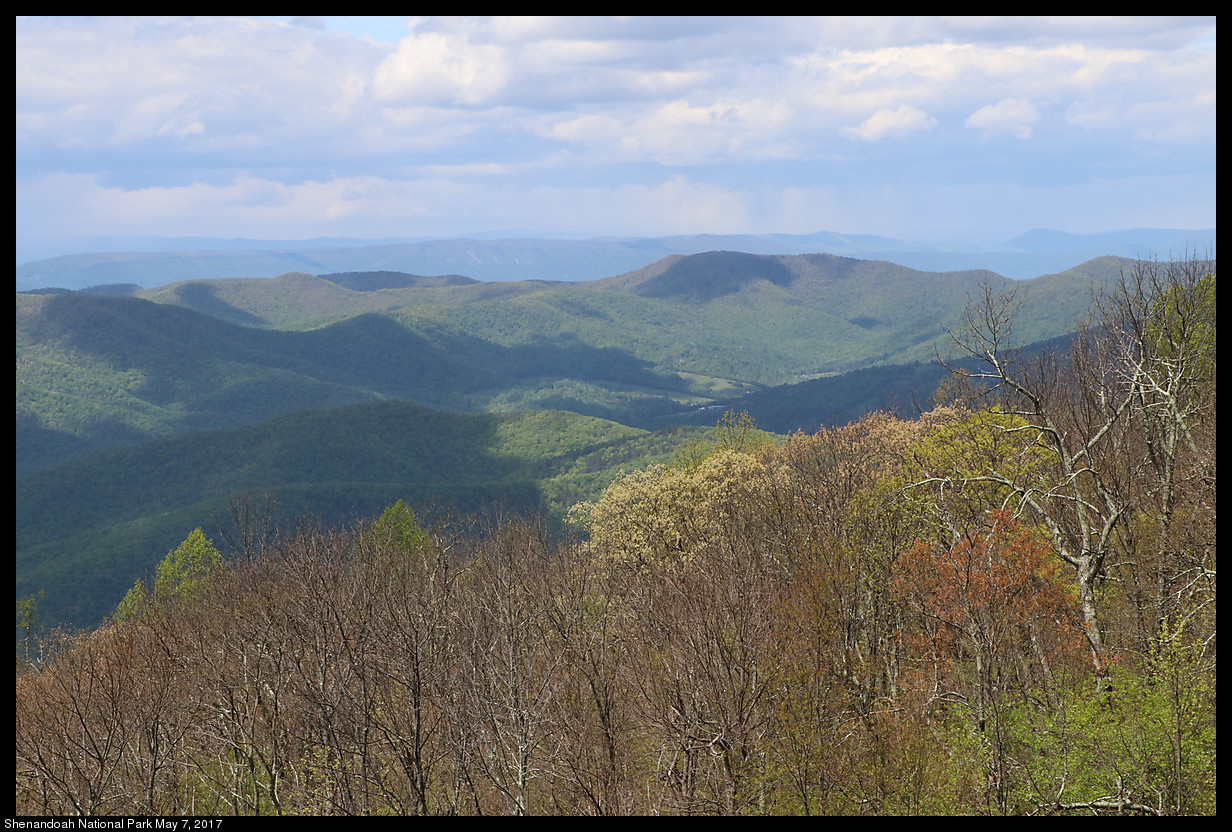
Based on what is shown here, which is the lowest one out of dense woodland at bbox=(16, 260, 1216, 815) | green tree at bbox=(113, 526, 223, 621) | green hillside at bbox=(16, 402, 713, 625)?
green hillside at bbox=(16, 402, 713, 625)

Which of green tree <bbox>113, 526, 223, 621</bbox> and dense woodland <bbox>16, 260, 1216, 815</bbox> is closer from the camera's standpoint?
dense woodland <bbox>16, 260, 1216, 815</bbox>

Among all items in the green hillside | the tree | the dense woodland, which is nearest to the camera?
the dense woodland

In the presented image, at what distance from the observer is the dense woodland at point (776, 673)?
68.5 feet

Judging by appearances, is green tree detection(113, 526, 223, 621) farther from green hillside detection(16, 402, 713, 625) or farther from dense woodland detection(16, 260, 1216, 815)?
green hillside detection(16, 402, 713, 625)

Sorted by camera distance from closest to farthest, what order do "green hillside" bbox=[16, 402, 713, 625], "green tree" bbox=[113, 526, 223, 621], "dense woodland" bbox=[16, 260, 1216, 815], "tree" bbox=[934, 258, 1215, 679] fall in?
"dense woodland" bbox=[16, 260, 1216, 815] < "tree" bbox=[934, 258, 1215, 679] < "green tree" bbox=[113, 526, 223, 621] < "green hillside" bbox=[16, 402, 713, 625]

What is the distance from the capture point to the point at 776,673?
81.0 ft

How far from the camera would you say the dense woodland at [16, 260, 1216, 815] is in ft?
68.5

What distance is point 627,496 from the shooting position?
5662 cm

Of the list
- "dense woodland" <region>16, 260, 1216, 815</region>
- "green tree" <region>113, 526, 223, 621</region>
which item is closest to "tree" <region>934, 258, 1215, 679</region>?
"dense woodland" <region>16, 260, 1216, 815</region>

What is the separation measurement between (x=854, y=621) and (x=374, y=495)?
148 metres

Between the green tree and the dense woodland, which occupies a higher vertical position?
the dense woodland

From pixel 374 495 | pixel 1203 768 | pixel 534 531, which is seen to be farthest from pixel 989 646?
pixel 374 495

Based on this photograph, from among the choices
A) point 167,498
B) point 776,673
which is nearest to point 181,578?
point 776,673

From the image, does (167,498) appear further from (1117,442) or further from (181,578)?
(1117,442)
